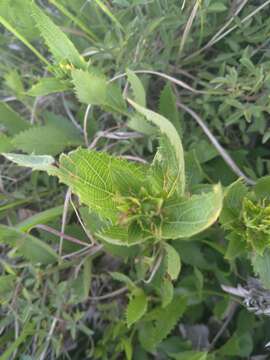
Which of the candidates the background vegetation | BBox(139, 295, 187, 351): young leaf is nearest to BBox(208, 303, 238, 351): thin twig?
the background vegetation

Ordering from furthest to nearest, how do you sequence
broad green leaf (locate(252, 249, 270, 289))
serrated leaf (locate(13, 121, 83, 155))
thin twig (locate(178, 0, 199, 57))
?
serrated leaf (locate(13, 121, 83, 155))
thin twig (locate(178, 0, 199, 57))
broad green leaf (locate(252, 249, 270, 289))

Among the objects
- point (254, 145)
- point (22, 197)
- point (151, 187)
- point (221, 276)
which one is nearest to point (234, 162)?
point (254, 145)

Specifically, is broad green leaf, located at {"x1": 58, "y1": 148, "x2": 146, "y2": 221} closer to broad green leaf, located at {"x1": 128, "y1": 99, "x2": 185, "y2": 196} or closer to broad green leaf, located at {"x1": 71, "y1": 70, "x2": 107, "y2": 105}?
broad green leaf, located at {"x1": 128, "y1": 99, "x2": 185, "y2": 196}

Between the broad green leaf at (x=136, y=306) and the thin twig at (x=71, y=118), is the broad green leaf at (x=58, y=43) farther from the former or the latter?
the broad green leaf at (x=136, y=306)

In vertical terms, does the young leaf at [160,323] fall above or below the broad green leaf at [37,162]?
below

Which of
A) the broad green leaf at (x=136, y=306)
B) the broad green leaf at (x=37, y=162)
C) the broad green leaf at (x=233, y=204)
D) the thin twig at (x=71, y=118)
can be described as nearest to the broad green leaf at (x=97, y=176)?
the broad green leaf at (x=37, y=162)

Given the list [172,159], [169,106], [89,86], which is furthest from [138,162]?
[172,159]
